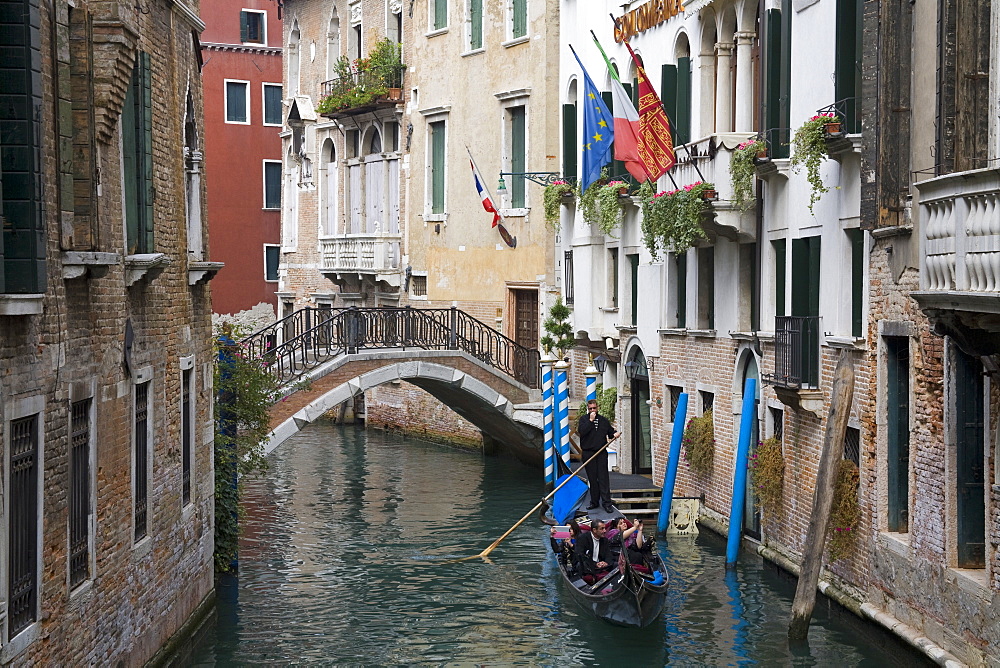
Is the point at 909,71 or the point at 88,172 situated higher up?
the point at 909,71

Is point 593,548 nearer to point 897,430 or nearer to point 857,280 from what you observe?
point 897,430

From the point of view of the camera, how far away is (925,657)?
11.3 metres

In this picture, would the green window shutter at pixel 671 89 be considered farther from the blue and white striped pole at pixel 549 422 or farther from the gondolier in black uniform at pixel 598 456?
the blue and white striped pole at pixel 549 422

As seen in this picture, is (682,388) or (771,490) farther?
(682,388)

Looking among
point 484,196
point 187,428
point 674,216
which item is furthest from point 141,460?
point 484,196

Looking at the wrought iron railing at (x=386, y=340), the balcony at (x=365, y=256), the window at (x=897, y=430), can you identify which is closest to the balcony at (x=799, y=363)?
the window at (x=897, y=430)

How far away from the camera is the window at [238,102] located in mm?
35969

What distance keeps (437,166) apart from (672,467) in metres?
11.4

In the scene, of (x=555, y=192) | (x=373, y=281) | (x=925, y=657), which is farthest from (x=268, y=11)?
(x=925, y=657)

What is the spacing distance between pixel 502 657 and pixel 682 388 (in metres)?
6.71

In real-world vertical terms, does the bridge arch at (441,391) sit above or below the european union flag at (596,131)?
below

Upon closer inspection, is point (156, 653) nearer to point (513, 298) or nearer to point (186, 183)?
point (186, 183)

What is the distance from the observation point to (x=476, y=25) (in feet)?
86.5

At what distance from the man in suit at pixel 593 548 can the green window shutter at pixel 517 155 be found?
441 inches
